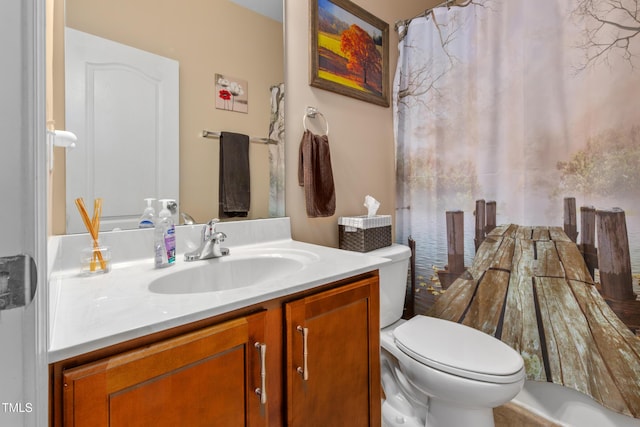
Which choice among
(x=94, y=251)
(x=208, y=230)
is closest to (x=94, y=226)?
(x=94, y=251)

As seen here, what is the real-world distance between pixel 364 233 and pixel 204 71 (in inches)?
38.9

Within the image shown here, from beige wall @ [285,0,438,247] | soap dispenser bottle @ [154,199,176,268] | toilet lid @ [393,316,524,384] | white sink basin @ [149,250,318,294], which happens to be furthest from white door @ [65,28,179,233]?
toilet lid @ [393,316,524,384]

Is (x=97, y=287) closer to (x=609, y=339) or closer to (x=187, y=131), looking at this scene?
(x=187, y=131)

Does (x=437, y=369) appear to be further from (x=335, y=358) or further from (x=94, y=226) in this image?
(x=94, y=226)

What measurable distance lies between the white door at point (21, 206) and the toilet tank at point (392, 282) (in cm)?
126

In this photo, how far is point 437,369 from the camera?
3.64ft

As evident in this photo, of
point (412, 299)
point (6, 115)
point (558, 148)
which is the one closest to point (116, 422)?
point (6, 115)

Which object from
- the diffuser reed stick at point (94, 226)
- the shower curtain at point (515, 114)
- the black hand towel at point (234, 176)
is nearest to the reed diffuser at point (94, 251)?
the diffuser reed stick at point (94, 226)

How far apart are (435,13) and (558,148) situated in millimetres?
997

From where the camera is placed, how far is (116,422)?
20.5 inches

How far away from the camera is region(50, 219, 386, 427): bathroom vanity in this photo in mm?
513

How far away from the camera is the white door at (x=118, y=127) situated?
95 centimetres

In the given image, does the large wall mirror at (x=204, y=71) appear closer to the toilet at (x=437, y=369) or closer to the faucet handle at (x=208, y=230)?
the faucet handle at (x=208, y=230)

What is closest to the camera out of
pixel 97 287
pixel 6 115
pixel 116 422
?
pixel 6 115
